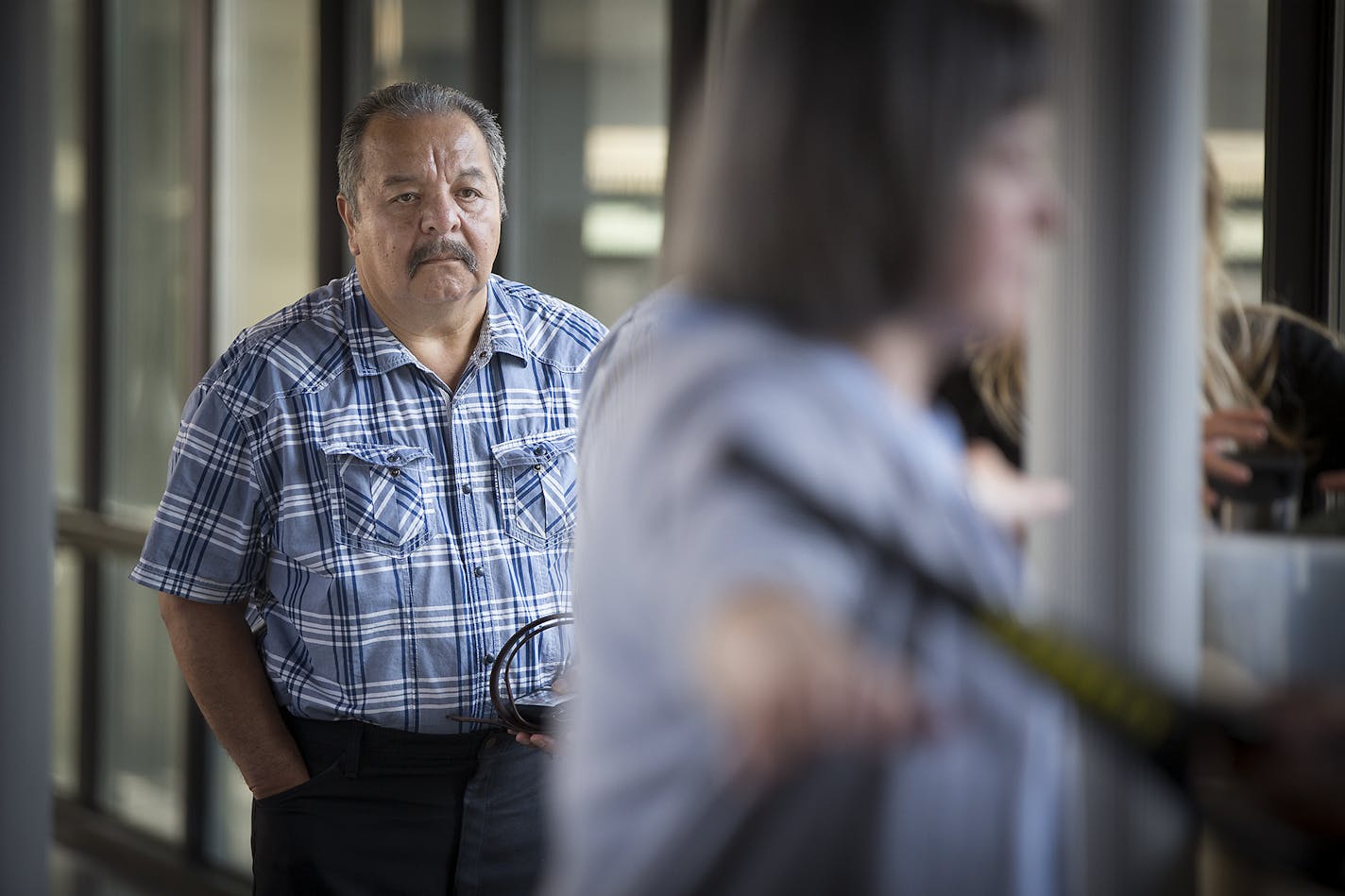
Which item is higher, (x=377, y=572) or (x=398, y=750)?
(x=377, y=572)

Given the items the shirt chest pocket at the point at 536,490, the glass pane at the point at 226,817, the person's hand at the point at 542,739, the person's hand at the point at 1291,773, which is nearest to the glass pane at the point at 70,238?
the glass pane at the point at 226,817

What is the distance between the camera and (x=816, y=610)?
669 mm

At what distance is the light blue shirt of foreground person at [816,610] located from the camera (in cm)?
67

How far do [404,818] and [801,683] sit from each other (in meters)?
1.63

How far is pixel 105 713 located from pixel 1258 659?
5.14 m

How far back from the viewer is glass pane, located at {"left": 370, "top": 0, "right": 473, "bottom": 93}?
3777mm

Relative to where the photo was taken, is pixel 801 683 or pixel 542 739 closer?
pixel 801 683

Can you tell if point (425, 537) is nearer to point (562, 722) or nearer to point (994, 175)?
point (562, 722)

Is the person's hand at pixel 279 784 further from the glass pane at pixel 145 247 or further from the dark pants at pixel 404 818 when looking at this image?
the glass pane at pixel 145 247

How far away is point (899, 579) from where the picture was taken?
0.65 metres

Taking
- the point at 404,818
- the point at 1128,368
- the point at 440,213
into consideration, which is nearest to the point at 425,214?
the point at 440,213

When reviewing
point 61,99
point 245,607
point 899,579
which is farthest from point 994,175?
point 61,99

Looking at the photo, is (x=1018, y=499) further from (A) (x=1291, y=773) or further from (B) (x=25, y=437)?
(B) (x=25, y=437)

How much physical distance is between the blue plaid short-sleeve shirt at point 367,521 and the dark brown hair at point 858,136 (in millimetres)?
1455
